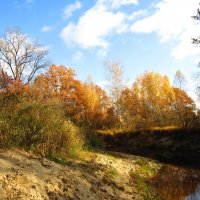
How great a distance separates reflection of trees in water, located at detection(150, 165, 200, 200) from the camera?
12.8m

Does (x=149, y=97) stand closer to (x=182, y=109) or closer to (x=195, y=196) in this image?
(x=182, y=109)

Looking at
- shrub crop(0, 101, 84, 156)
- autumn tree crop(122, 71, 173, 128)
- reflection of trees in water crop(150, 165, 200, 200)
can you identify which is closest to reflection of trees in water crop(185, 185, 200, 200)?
reflection of trees in water crop(150, 165, 200, 200)

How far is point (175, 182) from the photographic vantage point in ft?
49.8

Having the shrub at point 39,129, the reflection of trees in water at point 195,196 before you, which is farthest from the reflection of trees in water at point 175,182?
the shrub at point 39,129

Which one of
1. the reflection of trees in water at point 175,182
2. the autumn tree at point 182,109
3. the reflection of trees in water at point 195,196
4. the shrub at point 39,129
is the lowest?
the reflection of trees in water at point 195,196

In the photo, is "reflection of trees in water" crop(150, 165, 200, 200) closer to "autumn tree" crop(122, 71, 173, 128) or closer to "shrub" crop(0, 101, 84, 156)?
"shrub" crop(0, 101, 84, 156)

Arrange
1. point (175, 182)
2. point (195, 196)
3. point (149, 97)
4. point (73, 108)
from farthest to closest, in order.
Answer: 1. point (149, 97)
2. point (73, 108)
3. point (175, 182)
4. point (195, 196)

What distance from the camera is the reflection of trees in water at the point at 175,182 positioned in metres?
12.8

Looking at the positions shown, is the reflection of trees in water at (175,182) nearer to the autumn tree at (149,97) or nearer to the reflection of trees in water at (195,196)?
the reflection of trees in water at (195,196)

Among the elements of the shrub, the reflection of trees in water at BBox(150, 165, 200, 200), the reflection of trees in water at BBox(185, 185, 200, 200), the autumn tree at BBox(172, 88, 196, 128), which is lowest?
the reflection of trees in water at BBox(185, 185, 200, 200)

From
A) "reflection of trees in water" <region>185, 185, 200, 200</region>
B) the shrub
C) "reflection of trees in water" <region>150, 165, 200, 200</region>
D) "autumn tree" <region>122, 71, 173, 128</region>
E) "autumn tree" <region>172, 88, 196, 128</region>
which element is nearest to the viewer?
the shrub

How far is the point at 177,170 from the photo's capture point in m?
19.0

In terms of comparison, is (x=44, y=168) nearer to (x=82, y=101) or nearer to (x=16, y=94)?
(x=16, y=94)

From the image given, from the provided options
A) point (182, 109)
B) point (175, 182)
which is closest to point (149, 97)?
point (182, 109)
